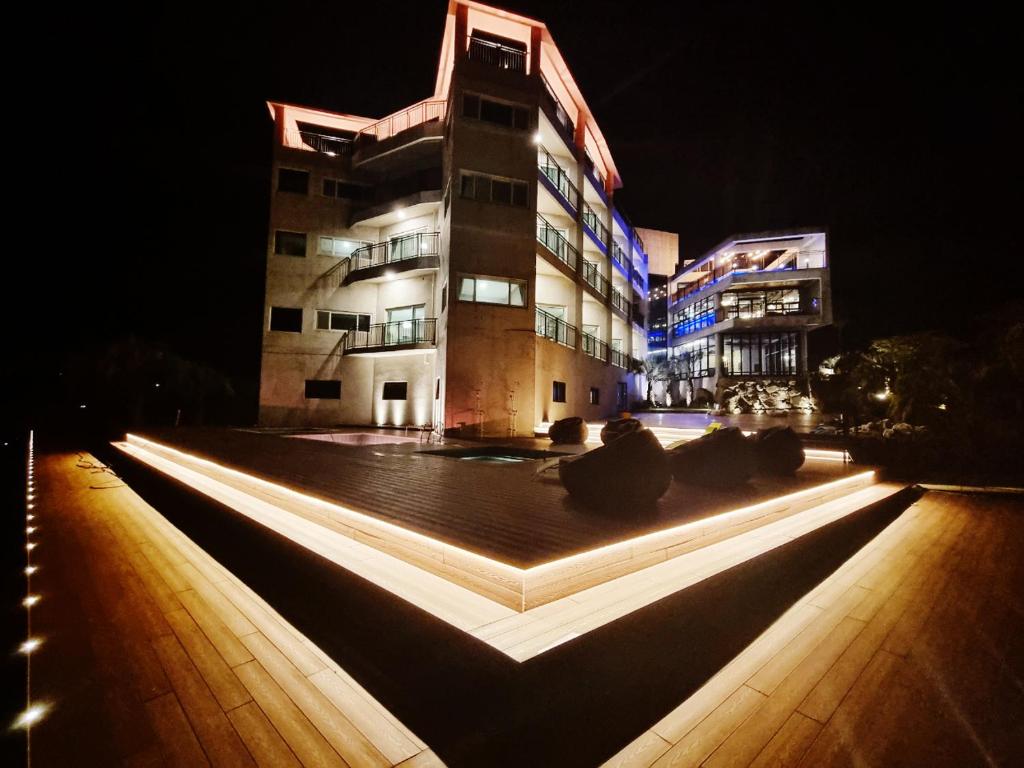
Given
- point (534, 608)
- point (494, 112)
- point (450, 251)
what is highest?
point (494, 112)

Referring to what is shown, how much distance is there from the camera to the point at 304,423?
16.2 metres

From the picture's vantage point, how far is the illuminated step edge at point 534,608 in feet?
6.00

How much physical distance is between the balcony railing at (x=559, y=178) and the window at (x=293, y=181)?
9.28 metres

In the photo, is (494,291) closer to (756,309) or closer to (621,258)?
(621,258)

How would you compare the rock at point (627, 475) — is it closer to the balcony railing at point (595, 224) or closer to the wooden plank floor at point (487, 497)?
the wooden plank floor at point (487, 497)

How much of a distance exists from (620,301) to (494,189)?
11.9m

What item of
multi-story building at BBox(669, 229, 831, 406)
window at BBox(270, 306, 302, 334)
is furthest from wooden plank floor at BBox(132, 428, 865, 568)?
multi-story building at BBox(669, 229, 831, 406)

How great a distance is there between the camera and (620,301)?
22891 mm

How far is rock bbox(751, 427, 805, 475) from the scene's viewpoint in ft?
17.2

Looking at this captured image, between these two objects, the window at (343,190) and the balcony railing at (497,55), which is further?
the window at (343,190)

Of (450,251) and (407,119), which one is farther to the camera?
(407,119)

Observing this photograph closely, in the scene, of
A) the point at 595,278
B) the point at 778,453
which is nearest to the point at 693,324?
the point at 595,278

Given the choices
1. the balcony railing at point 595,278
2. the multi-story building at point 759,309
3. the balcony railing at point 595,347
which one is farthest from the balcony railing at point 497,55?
the multi-story building at point 759,309

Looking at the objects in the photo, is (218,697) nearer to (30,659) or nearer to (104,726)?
(104,726)
